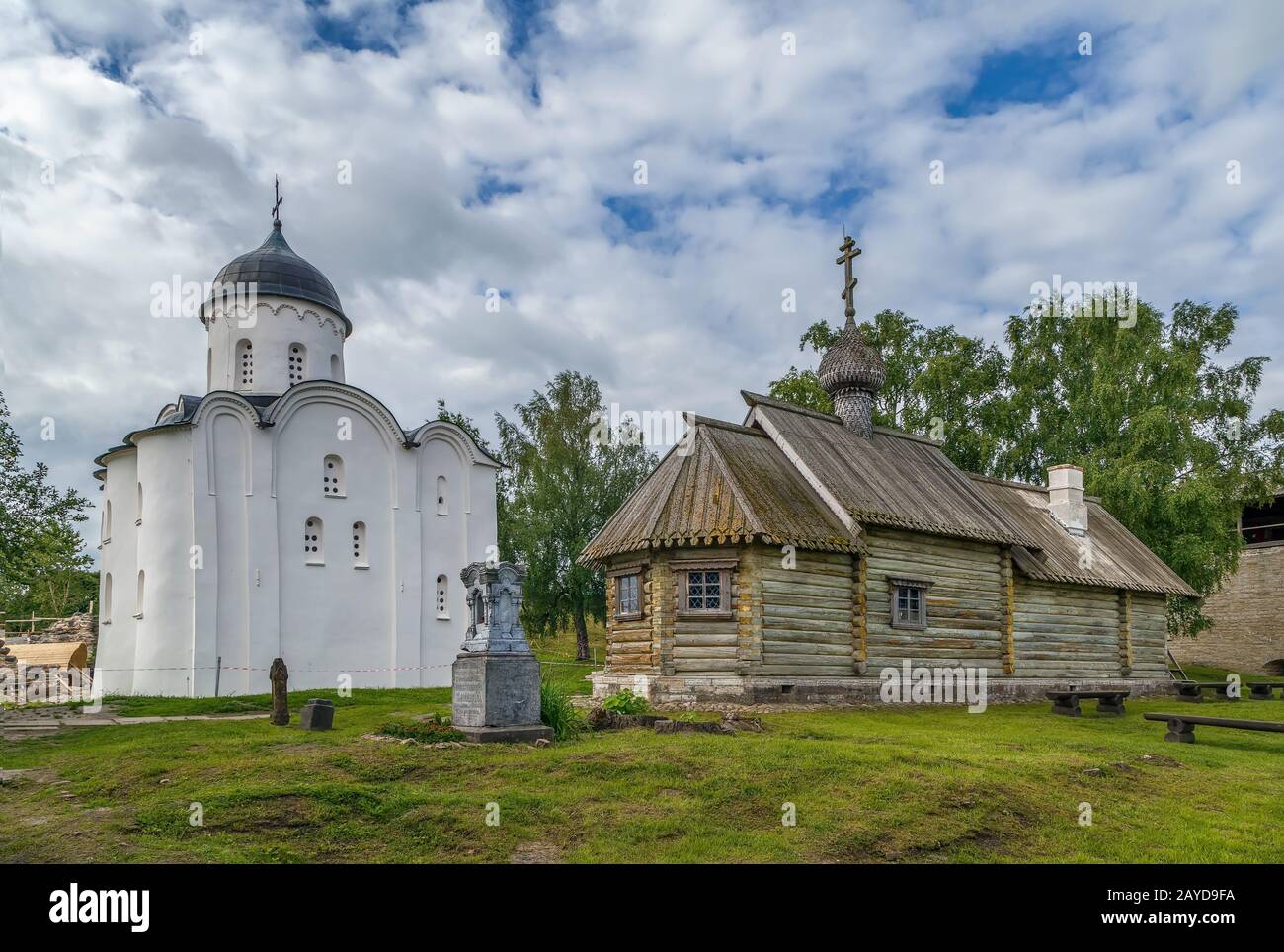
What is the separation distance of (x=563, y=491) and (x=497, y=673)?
24.3 m

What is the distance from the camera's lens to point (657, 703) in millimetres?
16969

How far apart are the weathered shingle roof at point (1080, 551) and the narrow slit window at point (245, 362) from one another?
2005cm

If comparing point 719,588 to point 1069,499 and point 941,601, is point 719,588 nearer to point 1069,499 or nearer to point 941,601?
point 941,601

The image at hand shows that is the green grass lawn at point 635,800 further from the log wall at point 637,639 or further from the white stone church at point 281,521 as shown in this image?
the white stone church at point 281,521

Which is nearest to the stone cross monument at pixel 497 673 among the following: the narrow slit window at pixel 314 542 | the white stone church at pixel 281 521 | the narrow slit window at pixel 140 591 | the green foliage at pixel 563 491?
the white stone church at pixel 281 521

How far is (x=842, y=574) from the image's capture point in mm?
18312

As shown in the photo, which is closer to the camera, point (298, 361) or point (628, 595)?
point (628, 595)

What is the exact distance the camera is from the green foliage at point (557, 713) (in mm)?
11922

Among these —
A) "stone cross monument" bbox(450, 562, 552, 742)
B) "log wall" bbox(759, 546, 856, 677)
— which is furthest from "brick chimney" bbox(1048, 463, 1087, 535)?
"stone cross monument" bbox(450, 562, 552, 742)

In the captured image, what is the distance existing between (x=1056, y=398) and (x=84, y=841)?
34938mm

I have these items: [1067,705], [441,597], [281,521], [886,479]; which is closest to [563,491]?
[441,597]

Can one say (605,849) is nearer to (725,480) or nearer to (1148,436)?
(725,480)

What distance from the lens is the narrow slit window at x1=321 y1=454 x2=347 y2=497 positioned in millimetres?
24133

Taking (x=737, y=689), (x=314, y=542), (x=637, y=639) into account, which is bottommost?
(x=737, y=689)
